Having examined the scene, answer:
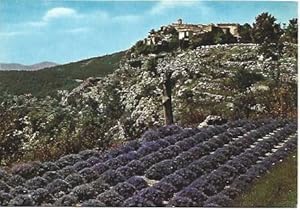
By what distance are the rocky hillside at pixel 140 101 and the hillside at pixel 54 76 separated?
0.07 metres

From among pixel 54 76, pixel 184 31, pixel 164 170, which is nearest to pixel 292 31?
pixel 184 31

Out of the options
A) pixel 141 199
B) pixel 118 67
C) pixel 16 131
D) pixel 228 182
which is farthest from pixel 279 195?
pixel 16 131

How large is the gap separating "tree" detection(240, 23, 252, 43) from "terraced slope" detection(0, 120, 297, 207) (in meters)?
0.80

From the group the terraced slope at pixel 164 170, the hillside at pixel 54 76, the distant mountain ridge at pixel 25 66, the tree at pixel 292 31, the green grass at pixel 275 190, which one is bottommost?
the green grass at pixel 275 190

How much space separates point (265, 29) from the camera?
8539 mm

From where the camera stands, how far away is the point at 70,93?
345 inches

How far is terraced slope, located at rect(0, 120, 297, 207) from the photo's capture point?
26.7 feet

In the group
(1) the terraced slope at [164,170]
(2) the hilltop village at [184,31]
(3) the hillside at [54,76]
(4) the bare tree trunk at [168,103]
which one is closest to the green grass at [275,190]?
(1) the terraced slope at [164,170]

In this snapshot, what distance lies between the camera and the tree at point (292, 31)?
8367mm

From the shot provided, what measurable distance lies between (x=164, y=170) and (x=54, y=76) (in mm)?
1405

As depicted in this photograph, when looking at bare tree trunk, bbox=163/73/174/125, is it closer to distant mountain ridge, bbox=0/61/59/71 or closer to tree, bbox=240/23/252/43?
tree, bbox=240/23/252/43

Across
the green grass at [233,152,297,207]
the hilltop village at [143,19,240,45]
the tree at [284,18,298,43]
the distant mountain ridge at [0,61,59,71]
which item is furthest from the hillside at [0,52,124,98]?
the green grass at [233,152,297,207]

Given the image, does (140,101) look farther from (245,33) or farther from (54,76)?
(245,33)

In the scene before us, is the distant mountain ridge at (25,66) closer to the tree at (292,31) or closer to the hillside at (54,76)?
the hillside at (54,76)
